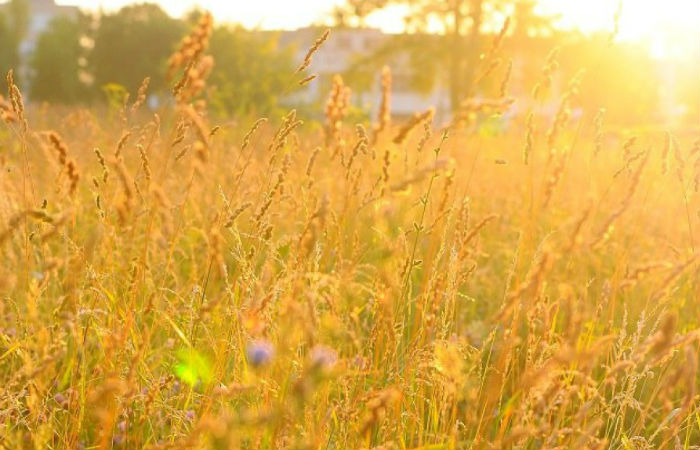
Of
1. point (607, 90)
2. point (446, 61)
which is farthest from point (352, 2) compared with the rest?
point (607, 90)

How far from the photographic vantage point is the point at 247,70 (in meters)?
16.8

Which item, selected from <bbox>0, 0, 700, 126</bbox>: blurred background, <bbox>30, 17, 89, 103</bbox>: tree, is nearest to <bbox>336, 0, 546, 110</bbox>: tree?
<bbox>0, 0, 700, 126</bbox>: blurred background

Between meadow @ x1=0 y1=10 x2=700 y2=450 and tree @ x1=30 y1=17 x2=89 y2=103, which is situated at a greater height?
meadow @ x1=0 y1=10 x2=700 y2=450

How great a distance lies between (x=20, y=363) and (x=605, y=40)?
1736mm

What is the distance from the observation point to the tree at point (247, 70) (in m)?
13.2

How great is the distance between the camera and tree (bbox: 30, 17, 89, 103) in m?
34.5

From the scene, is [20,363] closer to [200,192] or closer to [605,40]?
[605,40]

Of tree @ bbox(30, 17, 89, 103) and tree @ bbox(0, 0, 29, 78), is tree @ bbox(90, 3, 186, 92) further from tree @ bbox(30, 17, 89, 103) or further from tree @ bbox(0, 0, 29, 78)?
tree @ bbox(0, 0, 29, 78)

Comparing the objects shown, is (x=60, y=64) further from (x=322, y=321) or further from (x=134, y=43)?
(x=322, y=321)

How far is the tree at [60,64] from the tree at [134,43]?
2.39 metres

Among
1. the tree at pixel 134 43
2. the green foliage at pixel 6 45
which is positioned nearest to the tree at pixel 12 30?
the green foliage at pixel 6 45

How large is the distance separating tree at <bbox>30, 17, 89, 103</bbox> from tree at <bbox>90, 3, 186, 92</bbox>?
2.39 meters

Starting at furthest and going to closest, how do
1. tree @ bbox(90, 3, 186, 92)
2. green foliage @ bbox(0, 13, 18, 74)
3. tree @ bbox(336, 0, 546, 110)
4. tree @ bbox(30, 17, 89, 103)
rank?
1. green foliage @ bbox(0, 13, 18, 74)
2. tree @ bbox(30, 17, 89, 103)
3. tree @ bbox(90, 3, 186, 92)
4. tree @ bbox(336, 0, 546, 110)

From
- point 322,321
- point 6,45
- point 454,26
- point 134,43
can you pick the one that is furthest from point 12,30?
point 322,321
